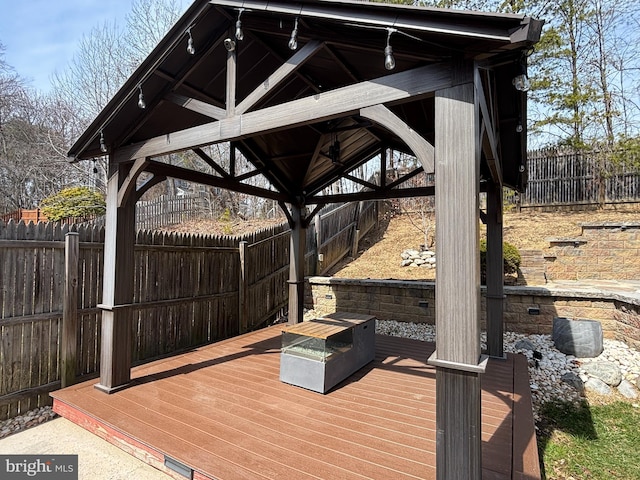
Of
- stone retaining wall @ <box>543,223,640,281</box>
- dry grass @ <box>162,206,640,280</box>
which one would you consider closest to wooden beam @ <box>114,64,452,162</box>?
dry grass @ <box>162,206,640,280</box>

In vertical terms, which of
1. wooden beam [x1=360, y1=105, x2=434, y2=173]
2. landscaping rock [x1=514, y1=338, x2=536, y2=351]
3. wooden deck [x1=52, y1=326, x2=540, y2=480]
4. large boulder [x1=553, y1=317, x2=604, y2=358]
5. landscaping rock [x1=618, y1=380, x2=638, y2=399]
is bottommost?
landscaping rock [x1=618, y1=380, x2=638, y2=399]

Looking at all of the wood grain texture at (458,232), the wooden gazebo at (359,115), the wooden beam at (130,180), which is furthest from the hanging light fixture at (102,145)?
the wood grain texture at (458,232)

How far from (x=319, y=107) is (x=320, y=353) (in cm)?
251

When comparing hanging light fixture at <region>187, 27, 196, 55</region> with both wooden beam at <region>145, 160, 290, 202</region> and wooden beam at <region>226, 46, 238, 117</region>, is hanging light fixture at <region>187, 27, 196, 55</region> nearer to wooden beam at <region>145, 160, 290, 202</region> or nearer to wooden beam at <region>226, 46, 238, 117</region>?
wooden beam at <region>226, 46, 238, 117</region>

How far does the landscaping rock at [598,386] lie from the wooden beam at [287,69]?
5.04 meters

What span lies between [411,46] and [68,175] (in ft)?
56.7

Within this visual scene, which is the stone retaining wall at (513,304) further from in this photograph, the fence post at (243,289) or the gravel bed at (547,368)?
the fence post at (243,289)

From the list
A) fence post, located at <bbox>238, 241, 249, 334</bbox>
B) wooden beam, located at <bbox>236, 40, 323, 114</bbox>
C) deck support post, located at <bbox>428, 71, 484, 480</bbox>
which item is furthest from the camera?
fence post, located at <bbox>238, 241, 249, 334</bbox>

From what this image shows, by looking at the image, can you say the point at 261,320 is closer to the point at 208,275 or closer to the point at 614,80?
the point at 208,275

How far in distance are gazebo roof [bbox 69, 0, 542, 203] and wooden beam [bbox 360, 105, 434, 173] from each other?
0.22ft

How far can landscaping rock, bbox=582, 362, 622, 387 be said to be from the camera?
4.46 m

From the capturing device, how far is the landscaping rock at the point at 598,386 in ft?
14.1

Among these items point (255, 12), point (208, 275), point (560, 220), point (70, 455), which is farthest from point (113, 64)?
point (560, 220)

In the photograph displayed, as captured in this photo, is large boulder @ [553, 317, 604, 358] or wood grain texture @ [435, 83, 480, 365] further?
large boulder @ [553, 317, 604, 358]
